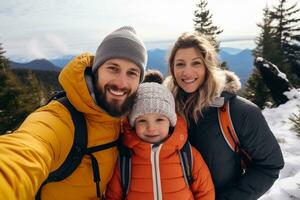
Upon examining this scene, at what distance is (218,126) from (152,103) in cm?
81

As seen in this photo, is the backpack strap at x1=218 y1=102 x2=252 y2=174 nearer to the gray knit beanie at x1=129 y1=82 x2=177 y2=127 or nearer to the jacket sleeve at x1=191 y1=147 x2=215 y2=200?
the jacket sleeve at x1=191 y1=147 x2=215 y2=200

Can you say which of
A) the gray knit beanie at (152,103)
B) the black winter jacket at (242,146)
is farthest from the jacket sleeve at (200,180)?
the gray knit beanie at (152,103)

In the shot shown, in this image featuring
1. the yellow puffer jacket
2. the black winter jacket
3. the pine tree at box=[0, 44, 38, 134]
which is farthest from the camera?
the pine tree at box=[0, 44, 38, 134]

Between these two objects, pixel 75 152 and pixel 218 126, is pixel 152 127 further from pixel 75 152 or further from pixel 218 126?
pixel 75 152

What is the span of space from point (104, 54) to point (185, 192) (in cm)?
173

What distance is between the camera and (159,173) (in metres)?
3.26

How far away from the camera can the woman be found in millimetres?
3414

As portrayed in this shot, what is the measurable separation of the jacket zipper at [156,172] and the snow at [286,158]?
11.8ft

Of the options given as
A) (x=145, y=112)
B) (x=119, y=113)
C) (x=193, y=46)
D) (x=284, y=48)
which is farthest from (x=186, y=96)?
(x=284, y=48)

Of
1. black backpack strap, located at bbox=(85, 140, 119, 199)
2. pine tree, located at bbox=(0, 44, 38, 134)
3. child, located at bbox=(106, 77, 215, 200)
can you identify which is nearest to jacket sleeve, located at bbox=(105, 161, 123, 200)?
child, located at bbox=(106, 77, 215, 200)

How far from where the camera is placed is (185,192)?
3275 mm

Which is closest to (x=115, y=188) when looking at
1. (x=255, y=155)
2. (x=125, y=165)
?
(x=125, y=165)

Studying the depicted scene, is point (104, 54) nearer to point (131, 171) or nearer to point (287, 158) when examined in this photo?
point (131, 171)

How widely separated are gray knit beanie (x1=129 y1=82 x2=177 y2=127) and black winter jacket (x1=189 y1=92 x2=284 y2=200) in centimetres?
43
